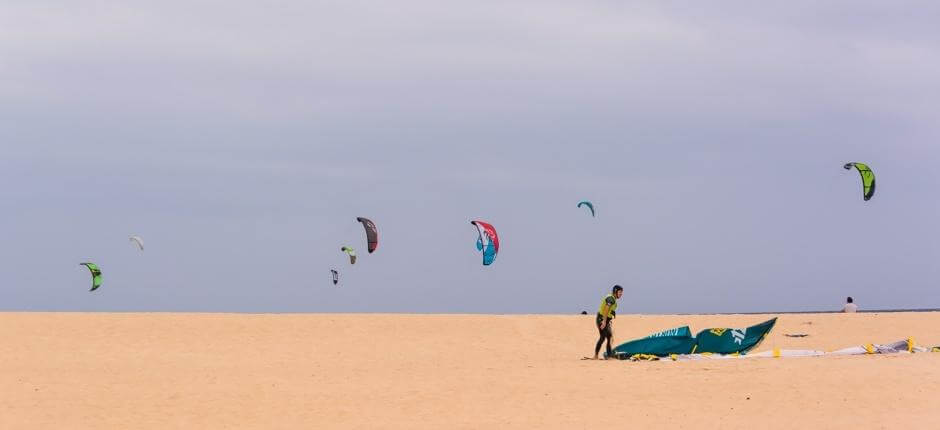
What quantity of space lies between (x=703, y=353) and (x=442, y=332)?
302 inches

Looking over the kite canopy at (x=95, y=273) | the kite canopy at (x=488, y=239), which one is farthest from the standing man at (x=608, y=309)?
the kite canopy at (x=95, y=273)

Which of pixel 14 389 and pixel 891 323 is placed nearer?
pixel 14 389

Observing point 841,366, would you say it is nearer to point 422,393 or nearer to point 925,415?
point 925,415

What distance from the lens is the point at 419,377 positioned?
57.6ft

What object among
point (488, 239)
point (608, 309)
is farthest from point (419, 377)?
point (488, 239)

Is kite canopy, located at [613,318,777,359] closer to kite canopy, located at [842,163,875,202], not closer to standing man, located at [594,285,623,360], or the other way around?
standing man, located at [594,285,623,360]

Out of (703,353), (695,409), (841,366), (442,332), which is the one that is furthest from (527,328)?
(695,409)

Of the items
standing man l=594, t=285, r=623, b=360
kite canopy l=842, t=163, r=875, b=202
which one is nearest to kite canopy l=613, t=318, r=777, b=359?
standing man l=594, t=285, r=623, b=360

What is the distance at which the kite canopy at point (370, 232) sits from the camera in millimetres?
33531

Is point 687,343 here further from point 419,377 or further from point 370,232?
point 370,232

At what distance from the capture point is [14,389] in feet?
53.2

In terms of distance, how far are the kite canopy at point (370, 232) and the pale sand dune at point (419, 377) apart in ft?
22.8

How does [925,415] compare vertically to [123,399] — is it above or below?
below

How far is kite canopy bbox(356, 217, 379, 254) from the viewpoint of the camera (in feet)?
110
